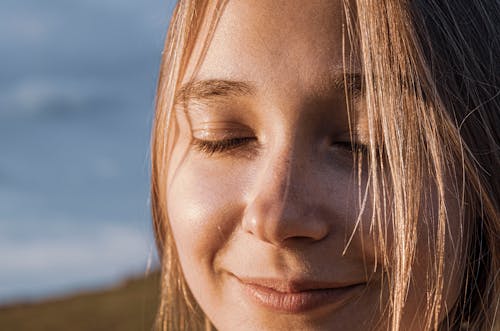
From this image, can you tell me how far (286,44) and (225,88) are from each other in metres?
0.19

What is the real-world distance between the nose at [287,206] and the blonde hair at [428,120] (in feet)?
0.47

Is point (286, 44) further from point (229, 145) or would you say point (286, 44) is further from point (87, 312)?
point (87, 312)

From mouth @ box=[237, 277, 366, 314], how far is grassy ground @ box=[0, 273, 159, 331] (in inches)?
163

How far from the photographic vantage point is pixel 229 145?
189cm

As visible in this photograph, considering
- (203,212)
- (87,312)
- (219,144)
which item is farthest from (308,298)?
(87,312)

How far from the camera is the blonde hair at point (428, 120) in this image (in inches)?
68.9

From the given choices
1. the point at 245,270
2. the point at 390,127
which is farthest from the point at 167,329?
the point at 390,127

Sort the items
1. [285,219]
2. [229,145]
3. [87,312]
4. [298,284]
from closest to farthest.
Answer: [285,219]
[298,284]
[229,145]
[87,312]

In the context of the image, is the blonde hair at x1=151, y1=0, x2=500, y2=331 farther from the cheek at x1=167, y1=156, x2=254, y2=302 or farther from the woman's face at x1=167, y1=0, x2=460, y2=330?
the cheek at x1=167, y1=156, x2=254, y2=302

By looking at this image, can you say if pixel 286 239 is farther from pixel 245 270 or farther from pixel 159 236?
pixel 159 236

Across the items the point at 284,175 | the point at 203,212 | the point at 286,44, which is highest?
the point at 286,44

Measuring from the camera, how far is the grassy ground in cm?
606

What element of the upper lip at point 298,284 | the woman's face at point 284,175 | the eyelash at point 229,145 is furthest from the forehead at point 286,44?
the upper lip at point 298,284

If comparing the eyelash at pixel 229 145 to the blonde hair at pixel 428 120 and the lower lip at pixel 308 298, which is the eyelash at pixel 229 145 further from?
the lower lip at pixel 308 298
